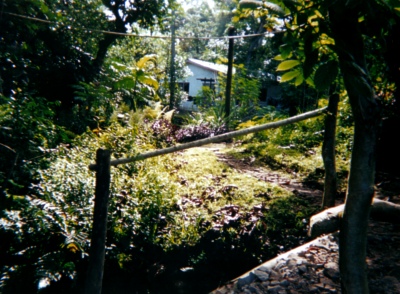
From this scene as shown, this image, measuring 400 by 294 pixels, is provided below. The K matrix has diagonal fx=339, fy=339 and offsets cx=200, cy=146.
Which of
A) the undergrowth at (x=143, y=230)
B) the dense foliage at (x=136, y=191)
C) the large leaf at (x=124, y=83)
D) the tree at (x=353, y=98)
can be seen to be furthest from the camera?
the large leaf at (x=124, y=83)

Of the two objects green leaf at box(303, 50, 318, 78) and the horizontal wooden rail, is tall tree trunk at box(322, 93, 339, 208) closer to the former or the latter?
the horizontal wooden rail

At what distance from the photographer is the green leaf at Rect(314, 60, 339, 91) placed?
129 cm

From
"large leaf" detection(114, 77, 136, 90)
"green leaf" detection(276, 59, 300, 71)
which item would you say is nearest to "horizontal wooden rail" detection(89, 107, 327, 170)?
"green leaf" detection(276, 59, 300, 71)

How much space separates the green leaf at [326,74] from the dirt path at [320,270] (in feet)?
6.27

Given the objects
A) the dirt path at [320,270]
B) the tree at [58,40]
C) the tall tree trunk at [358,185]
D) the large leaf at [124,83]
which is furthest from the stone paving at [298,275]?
the large leaf at [124,83]

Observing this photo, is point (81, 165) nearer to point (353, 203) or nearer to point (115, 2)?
point (353, 203)

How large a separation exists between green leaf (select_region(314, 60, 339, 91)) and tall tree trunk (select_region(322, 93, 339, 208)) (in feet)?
6.95

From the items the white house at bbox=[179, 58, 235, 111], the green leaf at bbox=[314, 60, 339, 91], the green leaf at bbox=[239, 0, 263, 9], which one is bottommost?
the green leaf at bbox=[314, 60, 339, 91]

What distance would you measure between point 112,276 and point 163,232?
0.74 m

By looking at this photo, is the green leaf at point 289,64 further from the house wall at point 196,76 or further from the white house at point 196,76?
the house wall at point 196,76

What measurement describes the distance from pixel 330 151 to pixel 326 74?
247cm

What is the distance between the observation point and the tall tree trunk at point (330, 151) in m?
3.38

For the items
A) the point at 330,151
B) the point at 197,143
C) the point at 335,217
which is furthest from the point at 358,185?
the point at 330,151

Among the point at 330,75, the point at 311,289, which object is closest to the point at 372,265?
the point at 311,289
